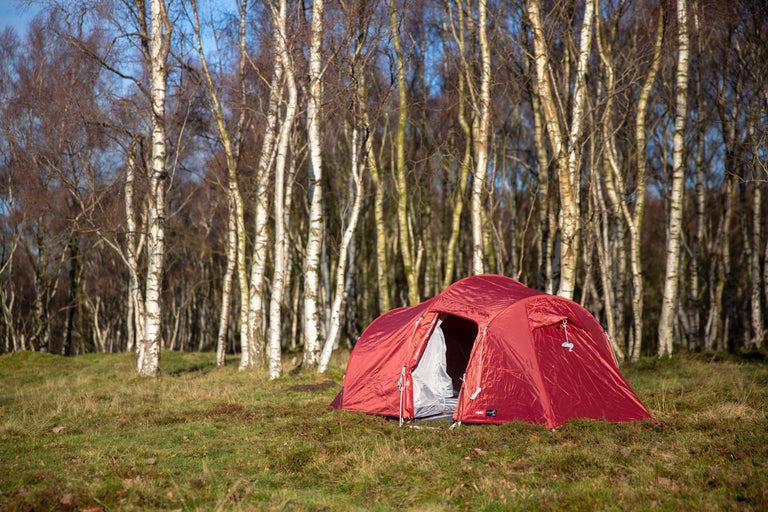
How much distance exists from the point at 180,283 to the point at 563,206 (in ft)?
89.3

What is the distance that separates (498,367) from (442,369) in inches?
73.8

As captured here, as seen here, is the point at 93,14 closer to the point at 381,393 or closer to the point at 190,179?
the point at 381,393

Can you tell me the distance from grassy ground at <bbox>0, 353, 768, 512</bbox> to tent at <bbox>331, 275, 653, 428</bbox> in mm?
468

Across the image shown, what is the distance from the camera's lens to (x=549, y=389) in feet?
25.1

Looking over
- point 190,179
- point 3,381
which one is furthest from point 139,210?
point 3,381

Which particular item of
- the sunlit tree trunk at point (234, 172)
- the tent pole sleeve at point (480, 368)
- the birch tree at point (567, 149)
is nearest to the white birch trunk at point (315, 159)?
the sunlit tree trunk at point (234, 172)

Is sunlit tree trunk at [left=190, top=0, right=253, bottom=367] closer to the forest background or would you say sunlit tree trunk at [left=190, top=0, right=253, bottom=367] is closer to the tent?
the forest background

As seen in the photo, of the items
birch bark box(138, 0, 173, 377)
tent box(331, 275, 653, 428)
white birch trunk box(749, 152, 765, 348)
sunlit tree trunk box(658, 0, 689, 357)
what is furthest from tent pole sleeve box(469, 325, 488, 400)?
white birch trunk box(749, 152, 765, 348)

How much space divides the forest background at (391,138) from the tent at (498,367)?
118 inches

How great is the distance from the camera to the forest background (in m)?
13.4

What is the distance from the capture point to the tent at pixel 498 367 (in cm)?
774

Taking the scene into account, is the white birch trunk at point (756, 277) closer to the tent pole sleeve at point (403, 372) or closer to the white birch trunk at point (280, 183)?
the tent pole sleeve at point (403, 372)

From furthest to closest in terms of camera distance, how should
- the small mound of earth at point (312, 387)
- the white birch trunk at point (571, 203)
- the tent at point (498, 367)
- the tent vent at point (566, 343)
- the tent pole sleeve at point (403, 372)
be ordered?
the small mound of earth at point (312, 387) → the white birch trunk at point (571, 203) → the tent pole sleeve at point (403, 372) → the tent vent at point (566, 343) → the tent at point (498, 367)

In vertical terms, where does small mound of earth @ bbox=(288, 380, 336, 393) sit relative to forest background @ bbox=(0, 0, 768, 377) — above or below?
below
